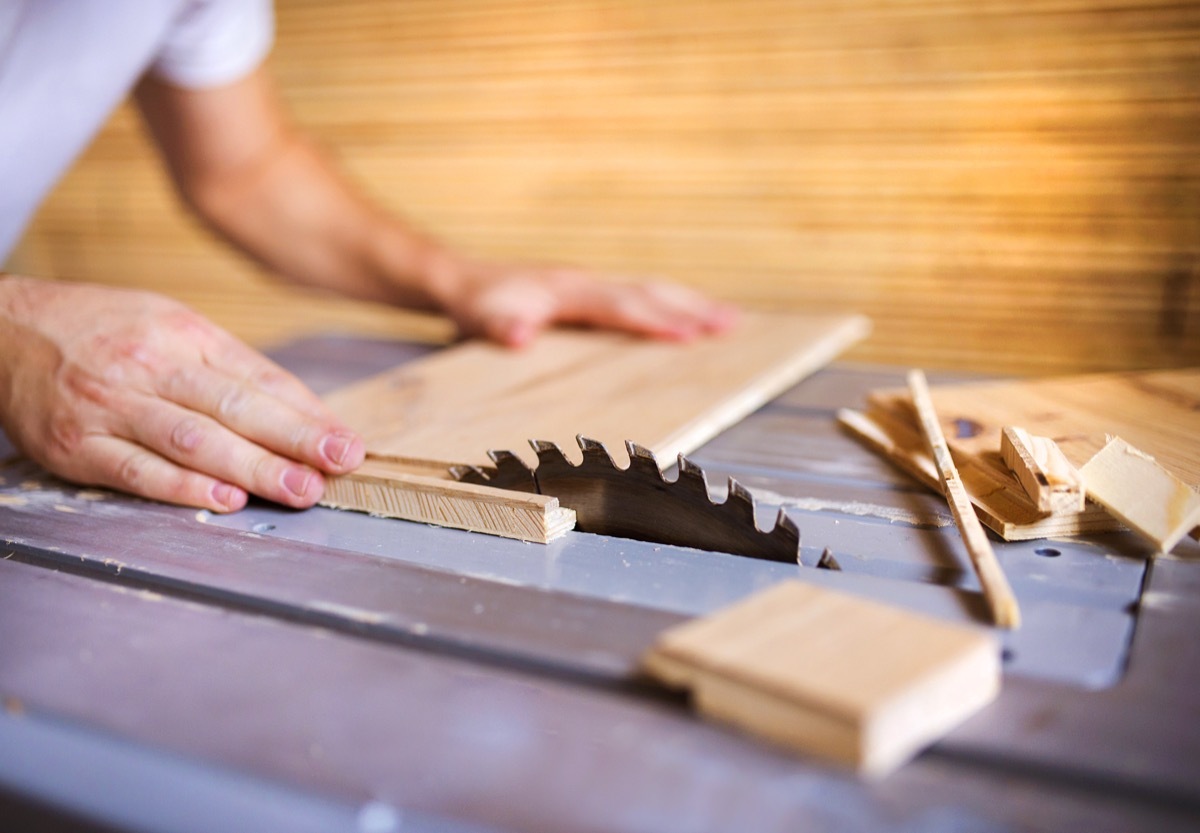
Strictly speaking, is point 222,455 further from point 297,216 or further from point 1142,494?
point 297,216

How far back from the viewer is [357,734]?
2.20 ft

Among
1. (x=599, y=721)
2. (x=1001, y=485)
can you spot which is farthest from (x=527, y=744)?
(x=1001, y=485)

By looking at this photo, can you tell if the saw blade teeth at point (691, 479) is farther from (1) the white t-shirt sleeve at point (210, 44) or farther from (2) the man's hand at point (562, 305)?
(1) the white t-shirt sleeve at point (210, 44)

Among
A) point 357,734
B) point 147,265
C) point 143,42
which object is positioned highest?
point 143,42

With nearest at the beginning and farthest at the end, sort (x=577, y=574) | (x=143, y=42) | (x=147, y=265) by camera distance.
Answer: (x=577, y=574)
(x=143, y=42)
(x=147, y=265)

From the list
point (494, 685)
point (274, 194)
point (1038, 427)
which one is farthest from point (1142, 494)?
point (274, 194)

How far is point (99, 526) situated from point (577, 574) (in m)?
0.50

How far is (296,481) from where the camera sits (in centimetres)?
109

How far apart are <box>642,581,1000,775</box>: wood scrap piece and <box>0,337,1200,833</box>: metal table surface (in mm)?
15

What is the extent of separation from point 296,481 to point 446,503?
18 centimetres

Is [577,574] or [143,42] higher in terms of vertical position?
[143,42]

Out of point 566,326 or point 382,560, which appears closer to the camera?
point 382,560

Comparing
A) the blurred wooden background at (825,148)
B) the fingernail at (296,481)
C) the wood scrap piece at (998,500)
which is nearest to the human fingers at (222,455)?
the fingernail at (296,481)

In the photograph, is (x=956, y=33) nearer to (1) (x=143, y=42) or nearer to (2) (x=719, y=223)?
(2) (x=719, y=223)
